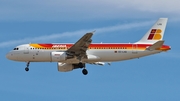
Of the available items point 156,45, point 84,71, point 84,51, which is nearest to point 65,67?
point 84,71

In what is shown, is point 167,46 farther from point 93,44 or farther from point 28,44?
point 28,44

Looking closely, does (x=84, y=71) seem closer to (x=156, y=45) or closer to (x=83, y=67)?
(x=83, y=67)

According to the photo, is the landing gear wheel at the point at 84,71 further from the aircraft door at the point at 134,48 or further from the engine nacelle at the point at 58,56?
the aircraft door at the point at 134,48

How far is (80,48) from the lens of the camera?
280ft

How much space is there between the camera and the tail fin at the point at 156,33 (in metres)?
89.8

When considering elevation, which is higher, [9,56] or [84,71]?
[9,56]

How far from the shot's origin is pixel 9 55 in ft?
294

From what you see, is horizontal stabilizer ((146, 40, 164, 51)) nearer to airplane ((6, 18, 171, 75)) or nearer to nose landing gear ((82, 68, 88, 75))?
airplane ((6, 18, 171, 75))

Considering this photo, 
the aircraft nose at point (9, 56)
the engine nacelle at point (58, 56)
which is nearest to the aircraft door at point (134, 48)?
the engine nacelle at point (58, 56)

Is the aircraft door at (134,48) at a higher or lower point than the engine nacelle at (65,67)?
higher

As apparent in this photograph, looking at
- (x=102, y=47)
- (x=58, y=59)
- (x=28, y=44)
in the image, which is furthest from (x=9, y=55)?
(x=102, y=47)

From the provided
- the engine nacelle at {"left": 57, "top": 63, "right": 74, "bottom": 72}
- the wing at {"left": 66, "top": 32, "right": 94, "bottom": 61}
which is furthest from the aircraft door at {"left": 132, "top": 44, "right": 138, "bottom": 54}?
the engine nacelle at {"left": 57, "top": 63, "right": 74, "bottom": 72}

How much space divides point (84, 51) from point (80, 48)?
903 millimetres

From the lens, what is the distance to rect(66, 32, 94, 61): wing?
83.9 meters
